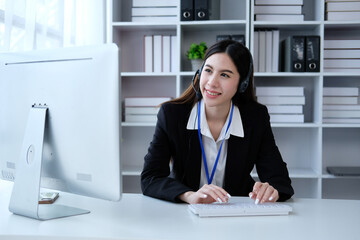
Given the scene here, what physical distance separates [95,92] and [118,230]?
0.38m

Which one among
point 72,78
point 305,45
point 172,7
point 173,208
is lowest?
point 173,208

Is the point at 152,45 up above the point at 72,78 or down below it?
above

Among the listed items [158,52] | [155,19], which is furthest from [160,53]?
[155,19]

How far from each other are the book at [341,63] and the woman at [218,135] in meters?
1.27

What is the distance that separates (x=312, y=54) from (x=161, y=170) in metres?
1.73

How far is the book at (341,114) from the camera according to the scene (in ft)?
9.98

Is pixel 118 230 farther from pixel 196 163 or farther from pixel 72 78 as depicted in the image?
pixel 196 163

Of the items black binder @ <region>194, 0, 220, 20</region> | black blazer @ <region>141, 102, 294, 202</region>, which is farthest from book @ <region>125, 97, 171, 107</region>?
black blazer @ <region>141, 102, 294, 202</region>

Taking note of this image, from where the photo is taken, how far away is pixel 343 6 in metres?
2.96

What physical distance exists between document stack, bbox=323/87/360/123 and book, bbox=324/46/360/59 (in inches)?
9.1

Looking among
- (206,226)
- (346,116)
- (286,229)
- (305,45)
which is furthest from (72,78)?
(346,116)

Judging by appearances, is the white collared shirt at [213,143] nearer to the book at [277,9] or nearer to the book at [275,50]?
the book at [275,50]

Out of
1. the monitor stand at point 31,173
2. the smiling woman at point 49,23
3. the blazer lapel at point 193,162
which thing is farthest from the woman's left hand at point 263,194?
the smiling woman at point 49,23

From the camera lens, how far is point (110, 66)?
1.15 meters
